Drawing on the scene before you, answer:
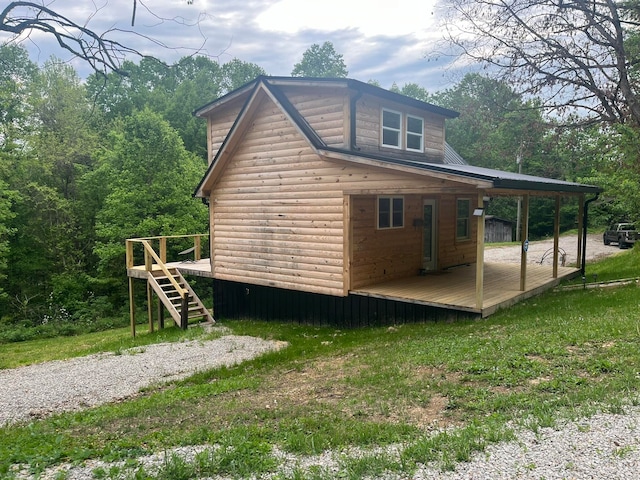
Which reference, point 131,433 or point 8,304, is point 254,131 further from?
point 8,304

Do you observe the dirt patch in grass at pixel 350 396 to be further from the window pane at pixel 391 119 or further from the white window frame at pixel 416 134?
the white window frame at pixel 416 134

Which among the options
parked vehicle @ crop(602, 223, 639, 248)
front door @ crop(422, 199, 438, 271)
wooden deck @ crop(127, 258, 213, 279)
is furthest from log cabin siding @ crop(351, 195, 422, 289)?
parked vehicle @ crop(602, 223, 639, 248)

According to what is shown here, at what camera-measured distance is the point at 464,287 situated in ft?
37.2

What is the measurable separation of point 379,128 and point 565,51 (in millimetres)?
5920

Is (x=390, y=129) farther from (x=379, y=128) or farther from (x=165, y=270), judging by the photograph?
(x=165, y=270)

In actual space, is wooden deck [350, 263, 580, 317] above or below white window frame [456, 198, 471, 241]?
below

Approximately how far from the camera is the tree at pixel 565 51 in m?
Result: 12.5

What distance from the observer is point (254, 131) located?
40.3ft

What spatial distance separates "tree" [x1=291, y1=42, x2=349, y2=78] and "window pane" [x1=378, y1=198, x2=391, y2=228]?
114 feet

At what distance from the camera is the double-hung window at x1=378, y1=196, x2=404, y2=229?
12.1 meters

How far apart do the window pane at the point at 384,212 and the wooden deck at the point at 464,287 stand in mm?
1486

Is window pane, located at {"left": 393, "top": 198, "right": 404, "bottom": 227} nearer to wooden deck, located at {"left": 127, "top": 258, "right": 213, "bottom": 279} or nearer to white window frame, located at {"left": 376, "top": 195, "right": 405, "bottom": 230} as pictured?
white window frame, located at {"left": 376, "top": 195, "right": 405, "bottom": 230}

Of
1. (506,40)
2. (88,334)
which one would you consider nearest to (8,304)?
(88,334)

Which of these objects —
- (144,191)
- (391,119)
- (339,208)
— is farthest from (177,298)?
(144,191)
